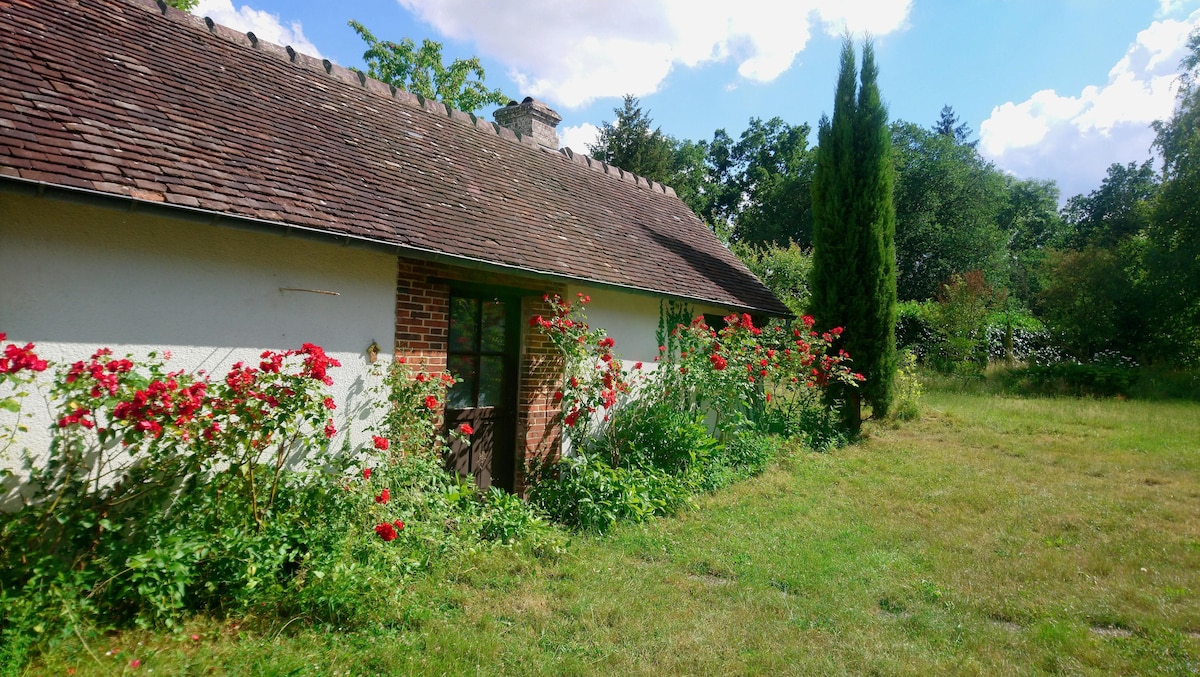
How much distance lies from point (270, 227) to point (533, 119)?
7.04m

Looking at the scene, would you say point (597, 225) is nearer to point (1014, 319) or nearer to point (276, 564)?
point (276, 564)

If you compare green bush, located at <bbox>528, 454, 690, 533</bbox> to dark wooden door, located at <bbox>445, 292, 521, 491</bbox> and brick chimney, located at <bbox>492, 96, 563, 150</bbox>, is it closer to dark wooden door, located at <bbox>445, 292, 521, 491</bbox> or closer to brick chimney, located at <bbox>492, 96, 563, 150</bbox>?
dark wooden door, located at <bbox>445, 292, 521, 491</bbox>

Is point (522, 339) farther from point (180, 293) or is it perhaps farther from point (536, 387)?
point (180, 293)

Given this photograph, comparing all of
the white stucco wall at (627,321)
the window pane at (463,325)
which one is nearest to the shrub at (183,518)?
the window pane at (463,325)

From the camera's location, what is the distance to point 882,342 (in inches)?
435

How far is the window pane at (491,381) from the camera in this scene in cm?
643

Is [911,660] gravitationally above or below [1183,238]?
below

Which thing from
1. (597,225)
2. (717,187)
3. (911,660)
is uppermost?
(717,187)

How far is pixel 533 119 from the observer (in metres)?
10.7

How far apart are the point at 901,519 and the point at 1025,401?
1078 centimetres

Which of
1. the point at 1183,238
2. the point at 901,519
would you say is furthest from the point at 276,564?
the point at 1183,238

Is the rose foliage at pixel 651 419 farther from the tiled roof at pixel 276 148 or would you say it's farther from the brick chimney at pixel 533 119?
the brick chimney at pixel 533 119

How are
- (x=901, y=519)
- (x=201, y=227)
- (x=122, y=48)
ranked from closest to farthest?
(x=201, y=227) → (x=122, y=48) → (x=901, y=519)

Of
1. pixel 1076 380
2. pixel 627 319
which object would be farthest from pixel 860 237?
pixel 1076 380
